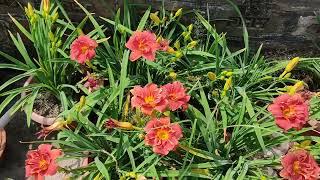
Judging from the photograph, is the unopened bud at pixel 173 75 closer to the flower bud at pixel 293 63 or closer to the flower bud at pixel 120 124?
the flower bud at pixel 120 124

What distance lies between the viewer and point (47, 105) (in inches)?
81.4

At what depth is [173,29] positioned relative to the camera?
210 centimetres

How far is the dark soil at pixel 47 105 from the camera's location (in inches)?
80.5

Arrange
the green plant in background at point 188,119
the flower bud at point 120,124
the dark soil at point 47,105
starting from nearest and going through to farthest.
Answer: the flower bud at point 120,124 < the green plant in background at point 188,119 < the dark soil at point 47,105

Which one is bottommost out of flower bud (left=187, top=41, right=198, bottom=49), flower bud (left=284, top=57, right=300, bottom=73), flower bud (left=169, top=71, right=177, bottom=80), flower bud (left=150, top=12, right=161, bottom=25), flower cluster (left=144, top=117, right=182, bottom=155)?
flower cluster (left=144, top=117, right=182, bottom=155)

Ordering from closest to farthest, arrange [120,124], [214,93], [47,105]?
[120,124] → [214,93] → [47,105]

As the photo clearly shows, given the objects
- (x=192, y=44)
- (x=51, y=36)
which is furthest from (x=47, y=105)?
(x=192, y=44)

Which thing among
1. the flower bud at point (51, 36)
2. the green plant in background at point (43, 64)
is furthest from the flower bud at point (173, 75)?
the flower bud at point (51, 36)

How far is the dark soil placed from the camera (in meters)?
2.04

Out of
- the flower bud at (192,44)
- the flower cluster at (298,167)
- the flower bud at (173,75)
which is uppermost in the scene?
the flower bud at (192,44)

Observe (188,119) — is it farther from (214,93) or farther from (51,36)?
(51,36)

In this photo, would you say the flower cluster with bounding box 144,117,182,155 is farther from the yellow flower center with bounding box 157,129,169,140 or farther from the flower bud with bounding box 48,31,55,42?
the flower bud with bounding box 48,31,55,42

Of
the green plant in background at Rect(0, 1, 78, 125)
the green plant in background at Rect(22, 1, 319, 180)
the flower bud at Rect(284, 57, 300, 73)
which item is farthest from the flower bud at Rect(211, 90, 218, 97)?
the green plant in background at Rect(0, 1, 78, 125)

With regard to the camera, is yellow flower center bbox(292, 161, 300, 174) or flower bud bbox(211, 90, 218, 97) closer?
yellow flower center bbox(292, 161, 300, 174)
